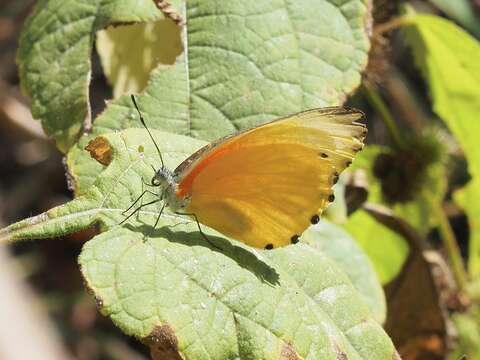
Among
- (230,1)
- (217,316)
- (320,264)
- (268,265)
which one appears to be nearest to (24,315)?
(217,316)

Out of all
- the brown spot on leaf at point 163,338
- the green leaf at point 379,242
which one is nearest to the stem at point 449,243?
the green leaf at point 379,242

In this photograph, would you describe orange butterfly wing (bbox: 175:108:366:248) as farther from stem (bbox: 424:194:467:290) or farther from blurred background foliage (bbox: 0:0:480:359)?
stem (bbox: 424:194:467:290)

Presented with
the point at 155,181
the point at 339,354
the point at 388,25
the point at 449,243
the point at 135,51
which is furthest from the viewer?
the point at 449,243

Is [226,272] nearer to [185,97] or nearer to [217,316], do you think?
[217,316]

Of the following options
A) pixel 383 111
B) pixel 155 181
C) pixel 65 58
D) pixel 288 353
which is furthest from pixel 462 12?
pixel 288 353

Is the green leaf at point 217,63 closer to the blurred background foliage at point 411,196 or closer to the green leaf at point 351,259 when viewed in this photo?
the blurred background foliage at point 411,196

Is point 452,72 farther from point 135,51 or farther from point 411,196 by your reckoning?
point 135,51

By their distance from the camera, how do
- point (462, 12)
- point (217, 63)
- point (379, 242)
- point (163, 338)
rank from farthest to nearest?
point (462, 12), point (379, 242), point (217, 63), point (163, 338)

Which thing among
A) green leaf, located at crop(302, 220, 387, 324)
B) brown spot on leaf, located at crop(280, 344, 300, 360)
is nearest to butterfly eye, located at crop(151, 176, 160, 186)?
brown spot on leaf, located at crop(280, 344, 300, 360)
